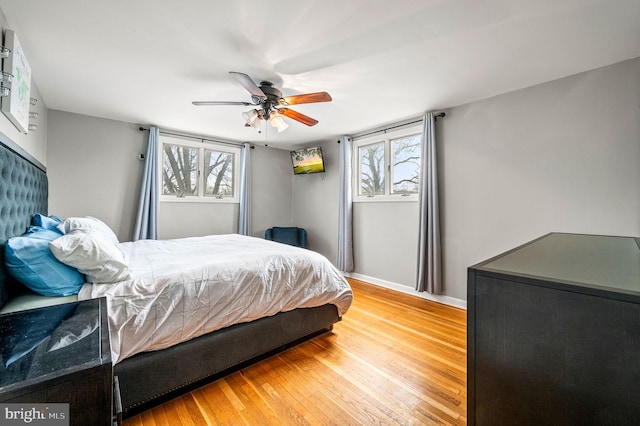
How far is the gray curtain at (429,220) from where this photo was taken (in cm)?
315

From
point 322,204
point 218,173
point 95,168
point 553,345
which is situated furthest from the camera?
point 322,204

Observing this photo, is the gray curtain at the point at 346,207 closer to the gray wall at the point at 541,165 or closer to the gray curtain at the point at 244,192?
the gray wall at the point at 541,165

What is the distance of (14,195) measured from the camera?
5.35 feet

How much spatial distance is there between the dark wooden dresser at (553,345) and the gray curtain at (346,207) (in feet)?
11.2

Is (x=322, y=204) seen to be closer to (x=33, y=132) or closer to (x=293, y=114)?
(x=293, y=114)

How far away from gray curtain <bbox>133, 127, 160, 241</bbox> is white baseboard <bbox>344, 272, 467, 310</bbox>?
3.06 m

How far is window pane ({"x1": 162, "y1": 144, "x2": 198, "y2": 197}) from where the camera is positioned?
400 cm

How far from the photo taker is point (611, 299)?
57cm

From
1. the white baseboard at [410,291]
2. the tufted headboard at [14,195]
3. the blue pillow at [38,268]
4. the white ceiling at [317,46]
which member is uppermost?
the white ceiling at [317,46]

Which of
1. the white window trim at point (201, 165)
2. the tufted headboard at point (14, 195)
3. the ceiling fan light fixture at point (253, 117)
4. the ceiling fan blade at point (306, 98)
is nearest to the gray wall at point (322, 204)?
the white window trim at point (201, 165)

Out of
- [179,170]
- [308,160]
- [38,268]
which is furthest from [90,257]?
[308,160]

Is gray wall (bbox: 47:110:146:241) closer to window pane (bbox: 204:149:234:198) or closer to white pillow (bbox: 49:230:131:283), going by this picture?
window pane (bbox: 204:149:234:198)

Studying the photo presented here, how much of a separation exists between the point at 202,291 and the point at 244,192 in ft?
10.1

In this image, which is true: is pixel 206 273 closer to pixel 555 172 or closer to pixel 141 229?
pixel 141 229
